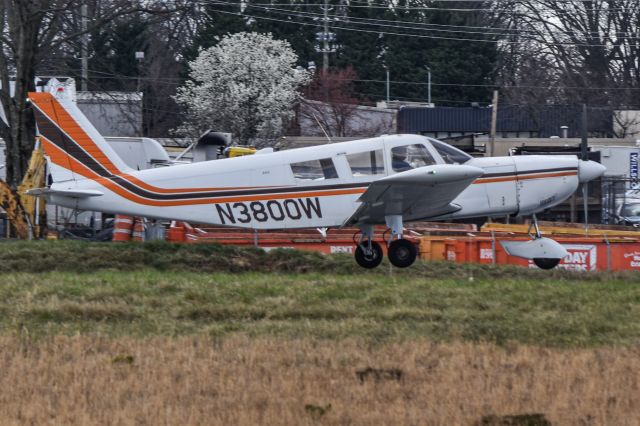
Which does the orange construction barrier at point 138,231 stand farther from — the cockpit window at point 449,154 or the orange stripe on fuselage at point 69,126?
the cockpit window at point 449,154

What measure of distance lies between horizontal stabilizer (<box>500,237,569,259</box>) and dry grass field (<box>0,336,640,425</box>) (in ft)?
18.5

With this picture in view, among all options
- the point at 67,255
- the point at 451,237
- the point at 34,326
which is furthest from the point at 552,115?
the point at 34,326

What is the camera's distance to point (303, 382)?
27.1 ft

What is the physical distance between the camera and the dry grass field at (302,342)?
748 centimetres

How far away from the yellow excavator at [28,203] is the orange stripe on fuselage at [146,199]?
3581 mm

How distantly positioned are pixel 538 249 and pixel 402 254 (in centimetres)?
214

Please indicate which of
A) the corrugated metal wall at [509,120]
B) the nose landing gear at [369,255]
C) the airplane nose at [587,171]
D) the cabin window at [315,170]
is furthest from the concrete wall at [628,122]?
the cabin window at [315,170]

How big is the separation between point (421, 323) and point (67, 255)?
6.61 m

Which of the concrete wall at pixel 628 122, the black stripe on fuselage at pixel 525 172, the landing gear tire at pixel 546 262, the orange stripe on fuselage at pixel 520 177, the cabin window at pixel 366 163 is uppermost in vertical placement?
the concrete wall at pixel 628 122

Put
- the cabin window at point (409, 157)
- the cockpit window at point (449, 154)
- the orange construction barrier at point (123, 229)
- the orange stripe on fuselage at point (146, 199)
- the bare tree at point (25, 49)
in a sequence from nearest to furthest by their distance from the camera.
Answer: the cabin window at point (409, 157) < the orange stripe on fuselage at point (146, 199) < the cockpit window at point (449, 154) < the bare tree at point (25, 49) < the orange construction barrier at point (123, 229)

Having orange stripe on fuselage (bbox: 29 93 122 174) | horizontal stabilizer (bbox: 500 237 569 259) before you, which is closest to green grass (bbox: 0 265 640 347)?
horizontal stabilizer (bbox: 500 237 569 259)

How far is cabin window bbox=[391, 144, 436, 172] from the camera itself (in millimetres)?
14930

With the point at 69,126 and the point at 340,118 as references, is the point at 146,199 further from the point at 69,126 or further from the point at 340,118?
the point at 340,118

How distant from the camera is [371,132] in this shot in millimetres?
45156
